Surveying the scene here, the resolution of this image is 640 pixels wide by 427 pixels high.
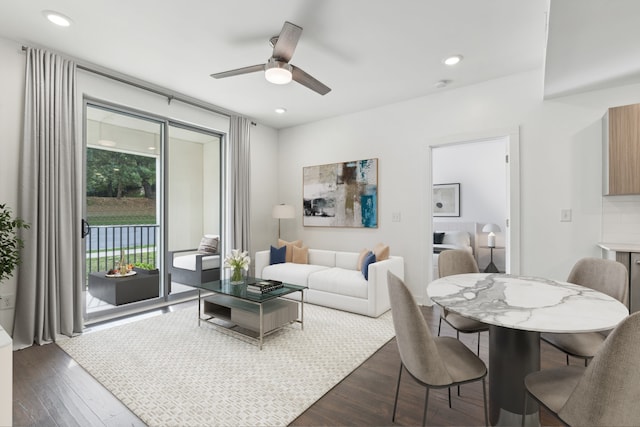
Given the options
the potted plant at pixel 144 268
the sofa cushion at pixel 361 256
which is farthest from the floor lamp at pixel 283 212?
the potted plant at pixel 144 268

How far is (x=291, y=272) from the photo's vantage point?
426 centimetres

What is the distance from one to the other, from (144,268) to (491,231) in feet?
19.5

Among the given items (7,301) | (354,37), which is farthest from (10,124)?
(354,37)

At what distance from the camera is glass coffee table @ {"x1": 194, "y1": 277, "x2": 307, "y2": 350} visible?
2895mm

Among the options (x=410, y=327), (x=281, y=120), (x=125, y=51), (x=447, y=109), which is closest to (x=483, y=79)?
(x=447, y=109)

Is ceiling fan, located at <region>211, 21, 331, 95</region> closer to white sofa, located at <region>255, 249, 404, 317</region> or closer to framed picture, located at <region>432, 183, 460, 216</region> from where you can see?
white sofa, located at <region>255, 249, 404, 317</region>

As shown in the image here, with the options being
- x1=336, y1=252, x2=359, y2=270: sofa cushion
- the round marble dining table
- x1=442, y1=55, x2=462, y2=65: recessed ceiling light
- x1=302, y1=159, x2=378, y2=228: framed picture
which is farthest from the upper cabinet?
Result: x1=336, y1=252, x2=359, y2=270: sofa cushion

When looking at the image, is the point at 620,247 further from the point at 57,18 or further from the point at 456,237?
the point at 57,18

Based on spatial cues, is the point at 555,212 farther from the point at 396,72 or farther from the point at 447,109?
the point at 396,72

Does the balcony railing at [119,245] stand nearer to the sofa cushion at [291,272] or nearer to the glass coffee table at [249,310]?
the glass coffee table at [249,310]

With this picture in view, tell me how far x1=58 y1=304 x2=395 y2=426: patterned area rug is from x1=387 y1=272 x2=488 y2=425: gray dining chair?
86 centimetres

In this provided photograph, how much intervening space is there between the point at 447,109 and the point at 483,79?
498 millimetres

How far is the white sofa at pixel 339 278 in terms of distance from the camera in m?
3.57

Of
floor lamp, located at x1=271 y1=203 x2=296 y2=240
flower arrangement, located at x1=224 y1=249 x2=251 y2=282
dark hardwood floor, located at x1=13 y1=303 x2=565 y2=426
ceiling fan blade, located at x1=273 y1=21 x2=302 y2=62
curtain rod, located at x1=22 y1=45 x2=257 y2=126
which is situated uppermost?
curtain rod, located at x1=22 y1=45 x2=257 y2=126
